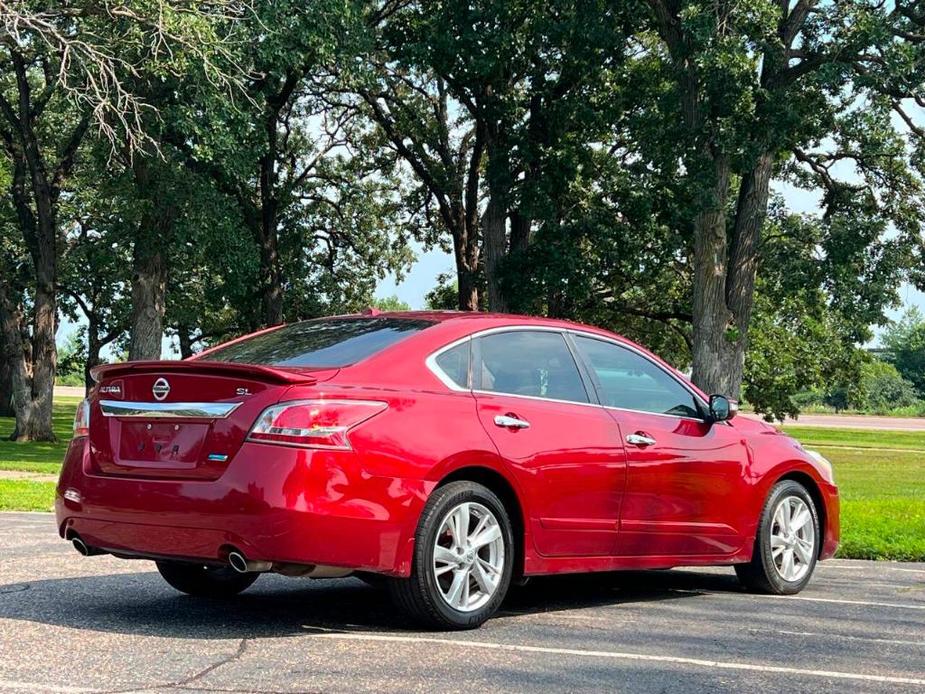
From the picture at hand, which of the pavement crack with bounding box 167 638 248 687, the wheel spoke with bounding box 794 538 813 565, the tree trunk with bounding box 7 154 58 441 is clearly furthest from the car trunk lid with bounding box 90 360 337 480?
the tree trunk with bounding box 7 154 58 441

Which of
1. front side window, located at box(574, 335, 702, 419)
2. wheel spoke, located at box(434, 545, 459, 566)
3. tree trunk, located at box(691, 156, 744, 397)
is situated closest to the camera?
wheel spoke, located at box(434, 545, 459, 566)

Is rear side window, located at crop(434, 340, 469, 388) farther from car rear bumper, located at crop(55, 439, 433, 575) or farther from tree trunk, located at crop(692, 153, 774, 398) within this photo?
tree trunk, located at crop(692, 153, 774, 398)

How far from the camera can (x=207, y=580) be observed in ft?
25.0

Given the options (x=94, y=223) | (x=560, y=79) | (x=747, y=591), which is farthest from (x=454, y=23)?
(x=747, y=591)

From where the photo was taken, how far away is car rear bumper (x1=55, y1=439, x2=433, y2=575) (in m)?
5.90

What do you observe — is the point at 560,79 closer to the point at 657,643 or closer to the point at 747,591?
the point at 747,591

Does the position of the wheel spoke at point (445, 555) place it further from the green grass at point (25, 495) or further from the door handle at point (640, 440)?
the green grass at point (25, 495)

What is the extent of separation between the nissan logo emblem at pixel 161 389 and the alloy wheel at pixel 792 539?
3958mm

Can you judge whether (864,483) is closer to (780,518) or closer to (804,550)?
(804,550)

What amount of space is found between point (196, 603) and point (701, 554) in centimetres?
293

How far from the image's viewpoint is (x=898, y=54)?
23.6 meters

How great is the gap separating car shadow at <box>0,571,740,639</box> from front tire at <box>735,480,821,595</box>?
1.19 feet

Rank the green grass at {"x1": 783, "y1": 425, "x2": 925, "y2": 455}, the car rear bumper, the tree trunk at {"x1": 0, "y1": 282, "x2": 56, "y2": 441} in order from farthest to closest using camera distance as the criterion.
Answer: the green grass at {"x1": 783, "y1": 425, "x2": 925, "y2": 455}
the tree trunk at {"x1": 0, "y1": 282, "x2": 56, "y2": 441}
the car rear bumper

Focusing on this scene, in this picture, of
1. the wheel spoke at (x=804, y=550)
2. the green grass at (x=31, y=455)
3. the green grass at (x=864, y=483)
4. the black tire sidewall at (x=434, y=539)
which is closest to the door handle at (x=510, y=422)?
the black tire sidewall at (x=434, y=539)
